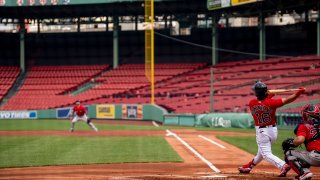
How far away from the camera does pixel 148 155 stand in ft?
54.3

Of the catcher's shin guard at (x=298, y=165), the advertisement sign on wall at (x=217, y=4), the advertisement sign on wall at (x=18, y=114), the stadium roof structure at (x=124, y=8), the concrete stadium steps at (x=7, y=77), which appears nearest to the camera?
the catcher's shin guard at (x=298, y=165)

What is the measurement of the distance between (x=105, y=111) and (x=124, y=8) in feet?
38.0

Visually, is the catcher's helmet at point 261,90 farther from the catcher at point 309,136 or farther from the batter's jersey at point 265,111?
the catcher at point 309,136

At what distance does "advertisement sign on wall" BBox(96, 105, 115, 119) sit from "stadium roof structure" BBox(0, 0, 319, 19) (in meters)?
10.4

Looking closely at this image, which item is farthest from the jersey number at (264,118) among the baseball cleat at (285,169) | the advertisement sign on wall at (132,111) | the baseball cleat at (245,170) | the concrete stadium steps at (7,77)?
the concrete stadium steps at (7,77)

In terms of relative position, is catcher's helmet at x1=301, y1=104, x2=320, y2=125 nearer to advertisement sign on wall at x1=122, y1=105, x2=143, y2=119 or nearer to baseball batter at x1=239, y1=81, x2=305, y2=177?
baseball batter at x1=239, y1=81, x2=305, y2=177

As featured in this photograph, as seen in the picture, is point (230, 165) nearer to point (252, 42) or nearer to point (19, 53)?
point (252, 42)

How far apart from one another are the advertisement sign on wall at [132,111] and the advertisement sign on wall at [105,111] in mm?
1386

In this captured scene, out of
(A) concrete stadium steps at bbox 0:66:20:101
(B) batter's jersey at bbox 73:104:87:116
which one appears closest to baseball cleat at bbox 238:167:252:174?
(B) batter's jersey at bbox 73:104:87:116

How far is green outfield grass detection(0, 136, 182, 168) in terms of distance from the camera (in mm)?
15125

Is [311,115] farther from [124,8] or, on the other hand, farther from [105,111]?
[124,8]

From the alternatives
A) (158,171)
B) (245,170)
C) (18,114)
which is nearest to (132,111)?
(18,114)

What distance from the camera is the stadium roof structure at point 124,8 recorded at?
48.2 m

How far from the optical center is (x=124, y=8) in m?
54.6
